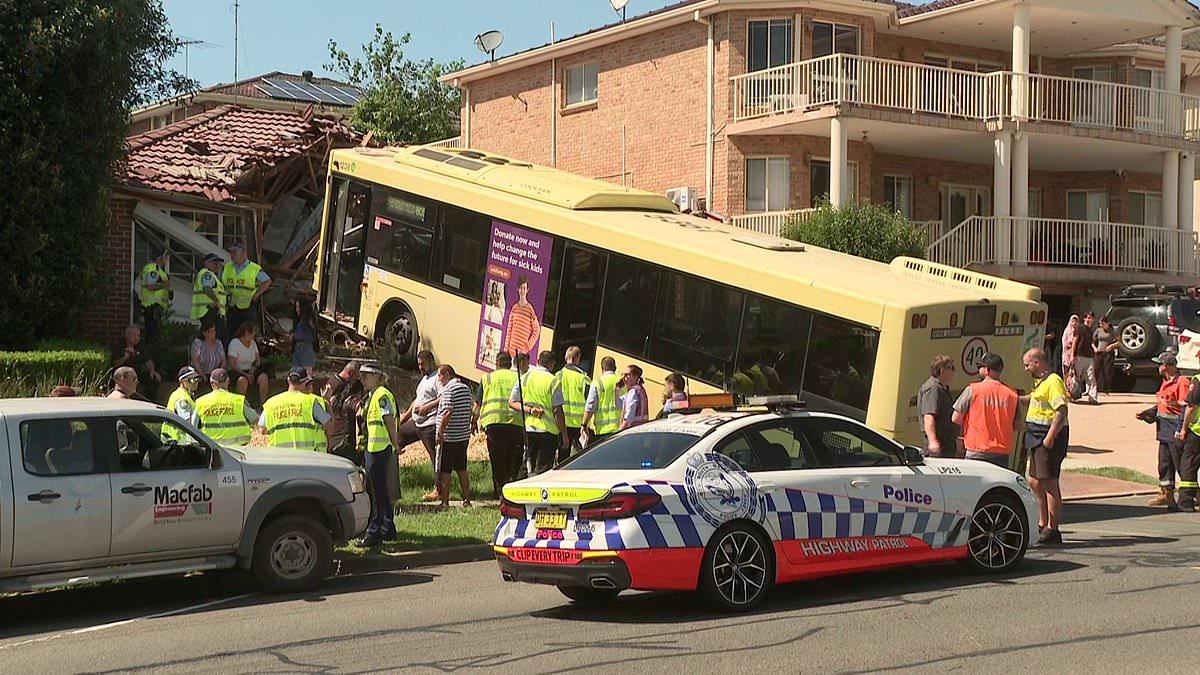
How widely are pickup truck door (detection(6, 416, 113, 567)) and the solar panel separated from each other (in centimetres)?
4285

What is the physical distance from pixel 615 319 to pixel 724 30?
1548 centimetres

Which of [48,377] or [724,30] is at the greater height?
[724,30]

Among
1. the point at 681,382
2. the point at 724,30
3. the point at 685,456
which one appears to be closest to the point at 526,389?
the point at 681,382

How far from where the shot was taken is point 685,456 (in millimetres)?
9797

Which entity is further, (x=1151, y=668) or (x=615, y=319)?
(x=615, y=319)

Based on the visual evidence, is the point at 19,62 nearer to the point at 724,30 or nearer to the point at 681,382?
the point at 681,382

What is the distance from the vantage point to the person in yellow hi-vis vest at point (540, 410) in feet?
50.4

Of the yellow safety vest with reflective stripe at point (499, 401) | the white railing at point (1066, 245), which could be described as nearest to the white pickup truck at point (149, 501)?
the yellow safety vest with reflective stripe at point (499, 401)

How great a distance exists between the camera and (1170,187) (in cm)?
3288

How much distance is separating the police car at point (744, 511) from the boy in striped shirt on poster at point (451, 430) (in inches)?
182

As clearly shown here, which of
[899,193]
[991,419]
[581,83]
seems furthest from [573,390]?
[581,83]

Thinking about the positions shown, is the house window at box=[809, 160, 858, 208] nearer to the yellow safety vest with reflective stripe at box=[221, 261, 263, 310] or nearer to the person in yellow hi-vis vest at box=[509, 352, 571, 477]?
the yellow safety vest with reflective stripe at box=[221, 261, 263, 310]

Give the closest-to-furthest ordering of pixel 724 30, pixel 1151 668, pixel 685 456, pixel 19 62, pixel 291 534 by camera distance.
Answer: pixel 1151 668 < pixel 685 456 < pixel 291 534 < pixel 19 62 < pixel 724 30

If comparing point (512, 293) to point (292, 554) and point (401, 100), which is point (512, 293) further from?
point (401, 100)
